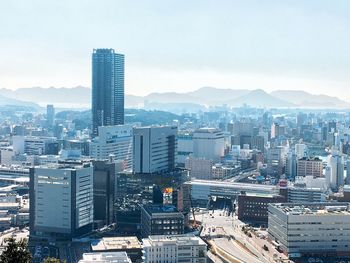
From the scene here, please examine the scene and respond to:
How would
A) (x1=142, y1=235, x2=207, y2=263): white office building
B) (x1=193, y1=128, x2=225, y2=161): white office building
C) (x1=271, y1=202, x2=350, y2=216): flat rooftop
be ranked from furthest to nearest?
1. (x1=193, y1=128, x2=225, y2=161): white office building
2. (x1=271, y1=202, x2=350, y2=216): flat rooftop
3. (x1=142, y1=235, x2=207, y2=263): white office building

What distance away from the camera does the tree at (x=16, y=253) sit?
27.7 feet

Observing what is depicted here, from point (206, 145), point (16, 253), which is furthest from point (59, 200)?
point (206, 145)

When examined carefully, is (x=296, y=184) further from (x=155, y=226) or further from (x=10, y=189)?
(x=10, y=189)

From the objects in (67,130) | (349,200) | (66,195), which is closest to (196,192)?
(349,200)

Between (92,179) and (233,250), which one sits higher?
(92,179)

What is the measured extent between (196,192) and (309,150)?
28.5 metres

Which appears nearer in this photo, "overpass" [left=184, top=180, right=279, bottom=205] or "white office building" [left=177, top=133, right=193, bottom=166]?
"overpass" [left=184, top=180, right=279, bottom=205]

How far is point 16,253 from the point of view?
846 centimetres

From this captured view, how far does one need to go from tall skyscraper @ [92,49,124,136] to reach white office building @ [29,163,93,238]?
115 feet

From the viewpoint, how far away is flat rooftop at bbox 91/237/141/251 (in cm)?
2516

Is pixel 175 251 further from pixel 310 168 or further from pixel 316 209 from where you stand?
pixel 310 168

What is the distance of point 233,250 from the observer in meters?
27.5

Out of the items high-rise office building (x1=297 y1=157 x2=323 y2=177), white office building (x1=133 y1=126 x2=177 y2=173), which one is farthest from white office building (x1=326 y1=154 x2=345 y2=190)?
white office building (x1=133 y1=126 x2=177 y2=173)

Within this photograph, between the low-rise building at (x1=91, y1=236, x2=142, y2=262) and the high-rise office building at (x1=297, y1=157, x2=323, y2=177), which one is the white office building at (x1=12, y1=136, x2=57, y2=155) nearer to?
the high-rise office building at (x1=297, y1=157, x2=323, y2=177)
